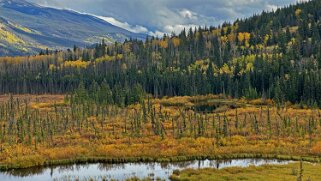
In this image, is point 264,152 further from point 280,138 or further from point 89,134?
point 89,134

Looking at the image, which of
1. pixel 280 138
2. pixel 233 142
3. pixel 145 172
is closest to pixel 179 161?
pixel 145 172

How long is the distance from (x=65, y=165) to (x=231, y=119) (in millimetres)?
59970

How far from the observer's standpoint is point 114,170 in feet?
215

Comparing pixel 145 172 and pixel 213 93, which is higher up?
pixel 213 93

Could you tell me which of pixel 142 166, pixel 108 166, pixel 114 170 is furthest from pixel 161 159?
pixel 114 170

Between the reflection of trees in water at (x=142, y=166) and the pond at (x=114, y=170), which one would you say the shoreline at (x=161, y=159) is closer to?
the reflection of trees in water at (x=142, y=166)

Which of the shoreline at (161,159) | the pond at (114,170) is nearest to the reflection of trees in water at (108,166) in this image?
the pond at (114,170)

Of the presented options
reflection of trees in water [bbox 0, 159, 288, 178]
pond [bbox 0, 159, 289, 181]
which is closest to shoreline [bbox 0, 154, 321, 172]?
reflection of trees in water [bbox 0, 159, 288, 178]

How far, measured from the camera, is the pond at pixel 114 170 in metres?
60.4

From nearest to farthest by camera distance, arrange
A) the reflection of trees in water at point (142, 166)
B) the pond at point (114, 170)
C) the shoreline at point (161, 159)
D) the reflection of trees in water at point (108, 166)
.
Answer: the pond at point (114, 170)
the reflection of trees in water at point (142, 166)
the reflection of trees in water at point (108, 166)
the shoreline at point (161, 159)

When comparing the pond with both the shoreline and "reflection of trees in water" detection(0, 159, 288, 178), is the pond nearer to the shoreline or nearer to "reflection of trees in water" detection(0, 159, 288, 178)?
A: "reflection of trees in water" detection(0, 159, 288, 178)

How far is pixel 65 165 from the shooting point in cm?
6938

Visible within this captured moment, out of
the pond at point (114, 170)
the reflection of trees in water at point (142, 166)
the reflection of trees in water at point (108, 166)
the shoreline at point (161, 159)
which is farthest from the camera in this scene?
the shoreline at point (161, 159)

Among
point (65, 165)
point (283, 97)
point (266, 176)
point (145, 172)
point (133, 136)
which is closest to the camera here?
point (266, 176)
